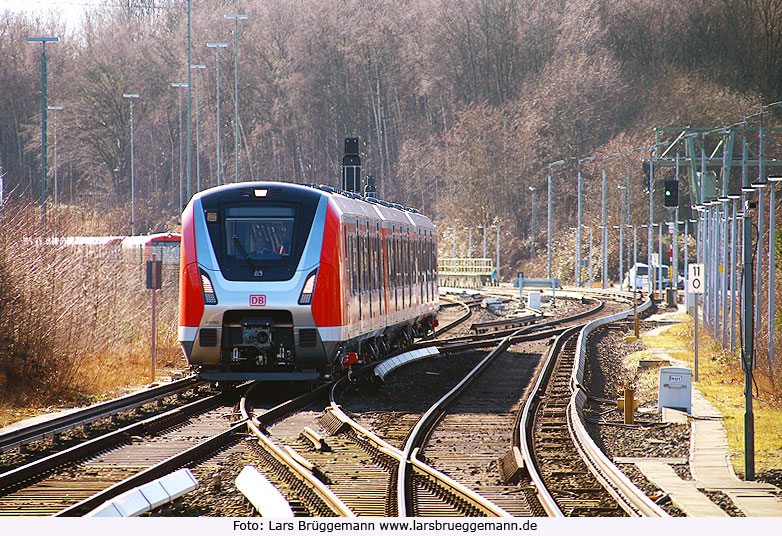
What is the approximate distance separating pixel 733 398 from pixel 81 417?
34.1 feet

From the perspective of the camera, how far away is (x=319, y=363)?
16844 millimetres

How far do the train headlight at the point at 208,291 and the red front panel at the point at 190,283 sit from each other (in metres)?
0.06

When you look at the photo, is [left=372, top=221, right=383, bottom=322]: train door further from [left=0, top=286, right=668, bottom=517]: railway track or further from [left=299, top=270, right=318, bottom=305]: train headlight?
[left=0, top=286, right=668, bottom=517]: railway track

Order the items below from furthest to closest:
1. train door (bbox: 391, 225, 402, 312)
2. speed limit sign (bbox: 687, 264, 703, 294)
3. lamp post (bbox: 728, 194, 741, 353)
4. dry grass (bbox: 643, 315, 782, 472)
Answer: lamp post (bbox: 728, 194, 741, 353) < train door (bbox: 391, 225, 402, 312) < speed limit sign (bbox: 687, 264, 703, 294) < dry grass (bbox: 643, 315, 782, 472)

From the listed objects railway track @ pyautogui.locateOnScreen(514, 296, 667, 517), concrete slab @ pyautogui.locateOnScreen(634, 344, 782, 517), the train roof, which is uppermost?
the train roof

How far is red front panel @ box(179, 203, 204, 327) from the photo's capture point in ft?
54.0

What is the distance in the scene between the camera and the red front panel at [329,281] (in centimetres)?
1650

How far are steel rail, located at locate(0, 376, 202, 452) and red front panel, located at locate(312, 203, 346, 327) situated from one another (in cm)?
269

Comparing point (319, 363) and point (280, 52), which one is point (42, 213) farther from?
point (280, 52)

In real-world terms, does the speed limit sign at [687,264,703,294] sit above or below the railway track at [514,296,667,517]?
above

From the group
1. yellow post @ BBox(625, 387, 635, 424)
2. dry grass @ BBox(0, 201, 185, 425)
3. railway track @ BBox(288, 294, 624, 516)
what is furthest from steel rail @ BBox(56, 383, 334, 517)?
yellow post @ BBox(625, 387, 635, 424)

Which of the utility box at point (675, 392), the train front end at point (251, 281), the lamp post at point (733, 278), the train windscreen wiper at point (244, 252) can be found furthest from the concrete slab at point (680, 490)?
the lamp post at point (733, 278)

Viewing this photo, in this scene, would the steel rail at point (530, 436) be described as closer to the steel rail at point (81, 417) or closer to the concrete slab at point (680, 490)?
the concrete slab at point (680, 490)
